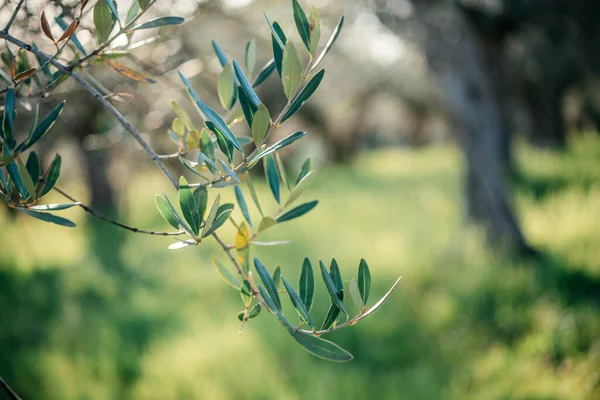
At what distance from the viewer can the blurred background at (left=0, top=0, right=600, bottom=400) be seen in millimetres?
2203

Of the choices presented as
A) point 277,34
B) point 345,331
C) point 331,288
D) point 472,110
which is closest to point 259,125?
point 277,34

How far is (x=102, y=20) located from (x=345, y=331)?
2434 mm

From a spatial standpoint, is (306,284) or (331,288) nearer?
(331,288)

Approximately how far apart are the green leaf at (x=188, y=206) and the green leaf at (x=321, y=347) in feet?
0.71

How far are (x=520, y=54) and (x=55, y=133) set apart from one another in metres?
9.06

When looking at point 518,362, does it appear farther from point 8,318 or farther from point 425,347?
point 8,318

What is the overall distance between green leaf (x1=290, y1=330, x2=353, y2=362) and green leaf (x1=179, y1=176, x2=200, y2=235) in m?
0.22

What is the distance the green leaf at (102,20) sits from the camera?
0.70 metres

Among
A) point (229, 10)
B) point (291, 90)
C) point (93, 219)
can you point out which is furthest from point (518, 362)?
point (93, 219)

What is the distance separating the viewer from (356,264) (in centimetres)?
410

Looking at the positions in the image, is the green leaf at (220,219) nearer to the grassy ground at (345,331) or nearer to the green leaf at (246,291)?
the green leaf at (246,291)

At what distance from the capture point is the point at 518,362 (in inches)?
89.0

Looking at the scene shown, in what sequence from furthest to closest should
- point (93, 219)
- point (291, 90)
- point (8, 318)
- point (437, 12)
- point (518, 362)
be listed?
1. point (93, 219)
2. point (437, 12)
3. point (8, 318)
4. point (518, 362)
5. point (291, 90)

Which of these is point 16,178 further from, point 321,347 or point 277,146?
point 321,347
